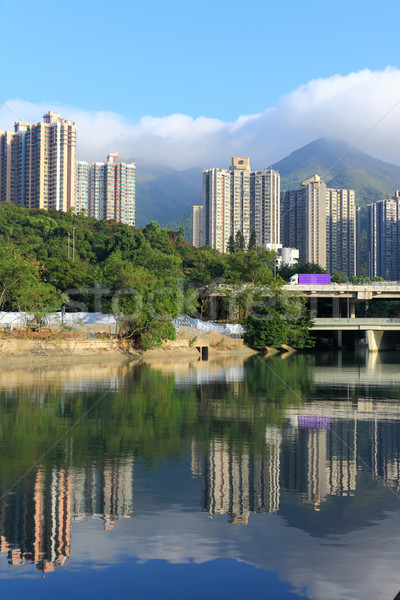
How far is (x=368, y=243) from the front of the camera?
150 meters

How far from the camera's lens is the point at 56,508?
8.06 meters

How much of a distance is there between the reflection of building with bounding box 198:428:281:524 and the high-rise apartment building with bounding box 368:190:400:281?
129 m

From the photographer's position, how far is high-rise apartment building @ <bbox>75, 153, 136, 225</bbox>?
143 m

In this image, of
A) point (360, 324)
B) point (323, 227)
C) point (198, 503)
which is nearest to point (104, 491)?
point (198, 503)

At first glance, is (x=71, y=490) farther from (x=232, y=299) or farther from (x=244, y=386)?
(x=232, y=299)

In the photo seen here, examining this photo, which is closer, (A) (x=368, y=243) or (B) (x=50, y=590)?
(B) (x=50, y=590)

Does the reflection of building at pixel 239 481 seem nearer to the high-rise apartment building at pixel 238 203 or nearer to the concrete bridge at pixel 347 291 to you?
the concrete bridge at pixel 347 291

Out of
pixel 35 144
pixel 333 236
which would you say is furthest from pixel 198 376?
pixel 333 236

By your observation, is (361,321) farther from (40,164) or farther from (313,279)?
(40,164)

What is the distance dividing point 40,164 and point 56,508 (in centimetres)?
11914

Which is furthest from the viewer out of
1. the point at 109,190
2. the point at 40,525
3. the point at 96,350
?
the point at 109,190

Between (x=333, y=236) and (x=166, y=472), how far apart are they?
13540cm

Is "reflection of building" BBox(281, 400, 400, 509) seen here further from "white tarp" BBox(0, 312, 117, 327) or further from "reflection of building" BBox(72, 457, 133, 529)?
"white tarp" BBox(0, 312, 117, 327)

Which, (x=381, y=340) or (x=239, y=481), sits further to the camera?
(x=381, y=340)
